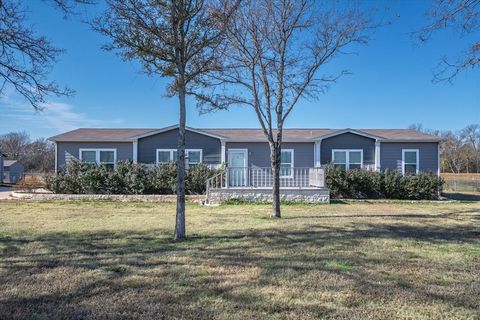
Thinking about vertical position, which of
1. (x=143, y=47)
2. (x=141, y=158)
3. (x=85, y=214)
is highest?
(x=143, y=47)

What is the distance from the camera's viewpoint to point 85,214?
11398 millimetres

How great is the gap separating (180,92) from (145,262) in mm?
3326

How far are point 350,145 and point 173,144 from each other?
9.14 metres

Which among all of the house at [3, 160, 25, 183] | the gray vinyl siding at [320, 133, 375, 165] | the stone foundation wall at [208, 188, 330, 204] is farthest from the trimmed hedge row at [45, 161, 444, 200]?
the house at [3, 160, 25, 183]

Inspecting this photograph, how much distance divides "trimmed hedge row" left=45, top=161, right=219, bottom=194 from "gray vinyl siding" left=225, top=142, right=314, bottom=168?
262 cm

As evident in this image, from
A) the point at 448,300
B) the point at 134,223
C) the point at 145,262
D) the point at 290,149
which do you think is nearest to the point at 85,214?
the point at 134,223

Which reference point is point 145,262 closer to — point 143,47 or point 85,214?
point 143,47

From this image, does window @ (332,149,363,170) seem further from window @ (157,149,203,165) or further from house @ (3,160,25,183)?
→ house @ (3,160,25,183)

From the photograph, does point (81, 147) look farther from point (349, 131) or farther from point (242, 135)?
point (349, 131)

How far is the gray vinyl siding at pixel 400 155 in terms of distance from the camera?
790 inches

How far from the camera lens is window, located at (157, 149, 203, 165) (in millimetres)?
19969

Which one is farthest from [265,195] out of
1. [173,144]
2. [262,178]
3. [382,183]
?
[173,144]

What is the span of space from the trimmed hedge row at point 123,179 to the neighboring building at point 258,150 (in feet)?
7.01

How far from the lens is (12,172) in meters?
40.9
